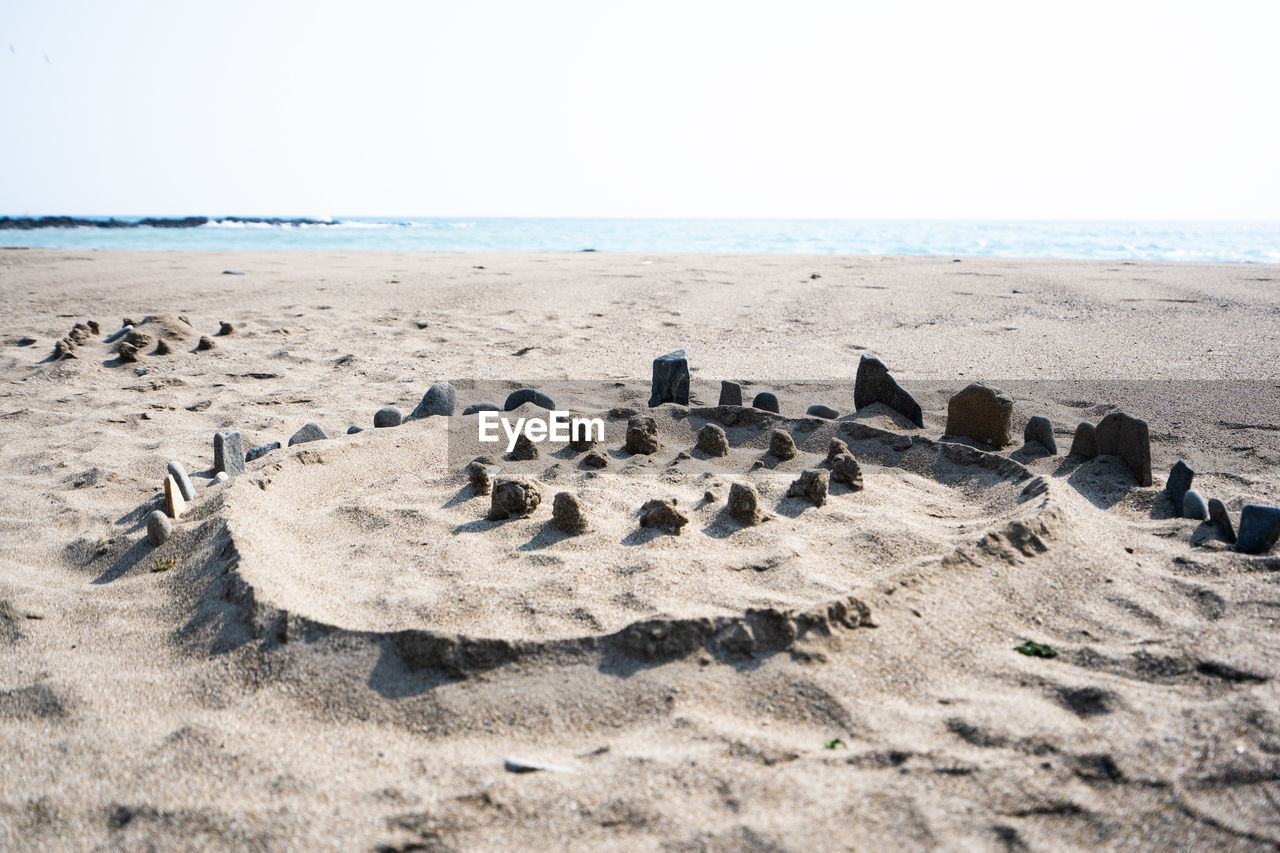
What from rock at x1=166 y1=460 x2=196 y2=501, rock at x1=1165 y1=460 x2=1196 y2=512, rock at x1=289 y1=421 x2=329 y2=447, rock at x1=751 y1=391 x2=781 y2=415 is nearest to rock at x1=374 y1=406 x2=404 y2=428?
rock at x1=289 y1=421 x2=329 y2=447

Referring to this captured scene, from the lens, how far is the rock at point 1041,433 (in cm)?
334

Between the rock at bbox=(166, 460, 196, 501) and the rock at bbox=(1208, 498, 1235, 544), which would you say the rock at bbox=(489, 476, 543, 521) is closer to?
the rock at bbox=(166, 460, 196, 501)

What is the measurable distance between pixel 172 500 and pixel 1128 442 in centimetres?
341

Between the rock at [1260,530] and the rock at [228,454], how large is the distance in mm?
3447

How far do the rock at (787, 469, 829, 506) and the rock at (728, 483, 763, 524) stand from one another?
0.24 m

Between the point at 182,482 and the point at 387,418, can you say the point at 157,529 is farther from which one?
the point at 387,418

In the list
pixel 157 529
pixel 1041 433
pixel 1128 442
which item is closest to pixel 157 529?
pixel 157 529

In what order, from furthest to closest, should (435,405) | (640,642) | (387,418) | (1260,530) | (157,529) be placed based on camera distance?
(435,405), (387,418), (157,529), (1260,530), (640,642)

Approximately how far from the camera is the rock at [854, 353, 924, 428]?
3723 millimetres

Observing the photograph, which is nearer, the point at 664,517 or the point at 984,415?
the point at 664,517

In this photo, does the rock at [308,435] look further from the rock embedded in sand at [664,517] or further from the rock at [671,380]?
the rock embedded in sand at [664,517]

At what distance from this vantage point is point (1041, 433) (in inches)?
132

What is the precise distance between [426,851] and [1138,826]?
3.97 ft

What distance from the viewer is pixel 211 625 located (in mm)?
2113
